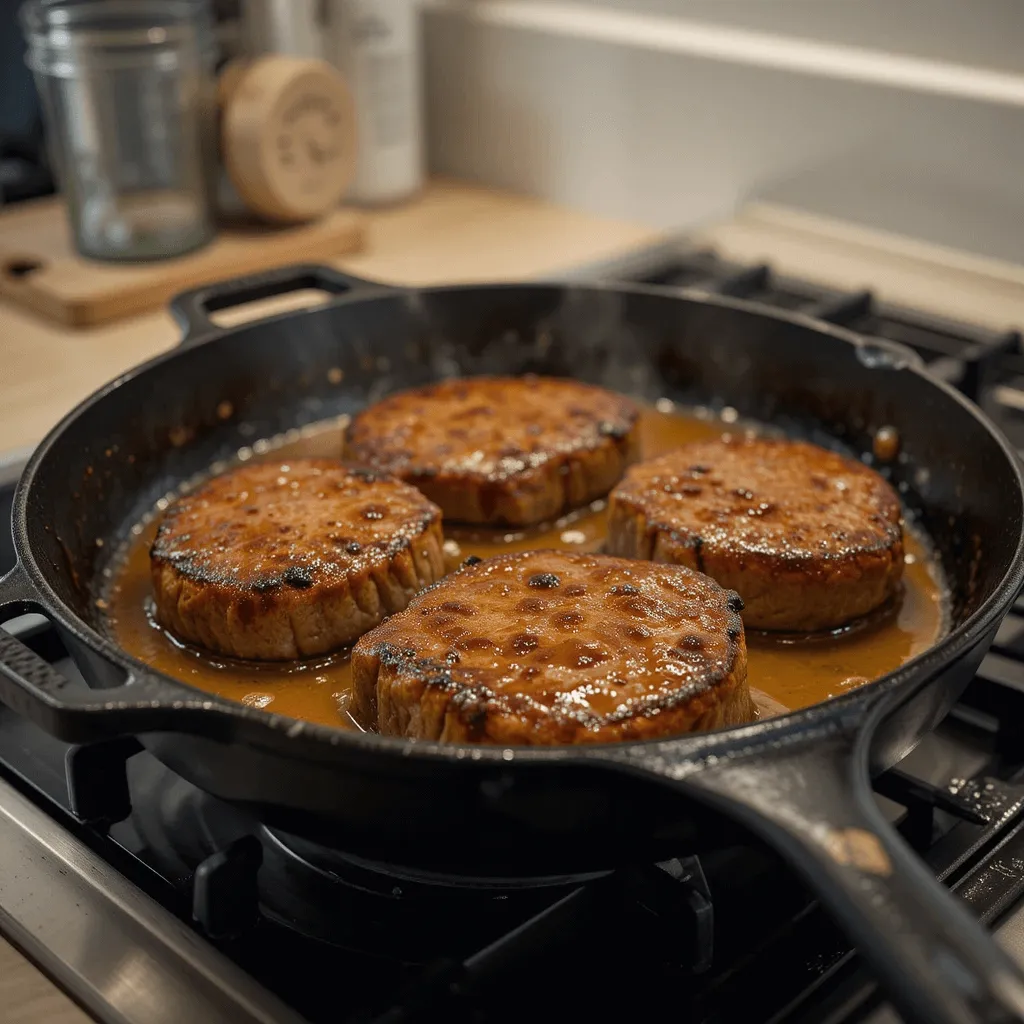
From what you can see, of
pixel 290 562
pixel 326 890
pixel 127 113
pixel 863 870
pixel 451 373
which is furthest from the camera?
pixel 127 113

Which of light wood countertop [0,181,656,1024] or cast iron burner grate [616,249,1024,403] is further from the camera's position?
light wood countertop [0,181,656,1024]

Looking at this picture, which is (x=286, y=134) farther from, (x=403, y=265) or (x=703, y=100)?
(x=703, y=100)

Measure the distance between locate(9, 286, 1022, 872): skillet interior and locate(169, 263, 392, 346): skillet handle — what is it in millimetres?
31

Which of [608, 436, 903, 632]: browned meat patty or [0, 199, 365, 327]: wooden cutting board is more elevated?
[608, 436, 903, 632]: browned meat patty

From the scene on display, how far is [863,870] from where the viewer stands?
0.62m

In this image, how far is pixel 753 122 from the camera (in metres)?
2.03

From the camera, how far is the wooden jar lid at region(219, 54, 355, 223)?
2012mm

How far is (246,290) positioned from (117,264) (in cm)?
57

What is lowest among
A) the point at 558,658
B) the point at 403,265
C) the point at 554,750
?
the point at 403,265

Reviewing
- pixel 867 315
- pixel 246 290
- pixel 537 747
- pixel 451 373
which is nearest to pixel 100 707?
pixel 537 747

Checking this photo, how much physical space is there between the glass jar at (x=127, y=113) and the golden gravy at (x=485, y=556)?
798 millimetres

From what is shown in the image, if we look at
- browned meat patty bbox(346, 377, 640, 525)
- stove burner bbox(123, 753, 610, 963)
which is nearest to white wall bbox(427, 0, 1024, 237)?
browned meat patty bbox(346, 377, 640, 525)

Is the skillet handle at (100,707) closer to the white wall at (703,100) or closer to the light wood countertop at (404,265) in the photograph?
the light wood countertop at (404,265)

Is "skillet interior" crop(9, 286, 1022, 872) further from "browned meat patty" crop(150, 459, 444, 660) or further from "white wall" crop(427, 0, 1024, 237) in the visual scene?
"white wall" crop(427, 0, 1024, 237)
